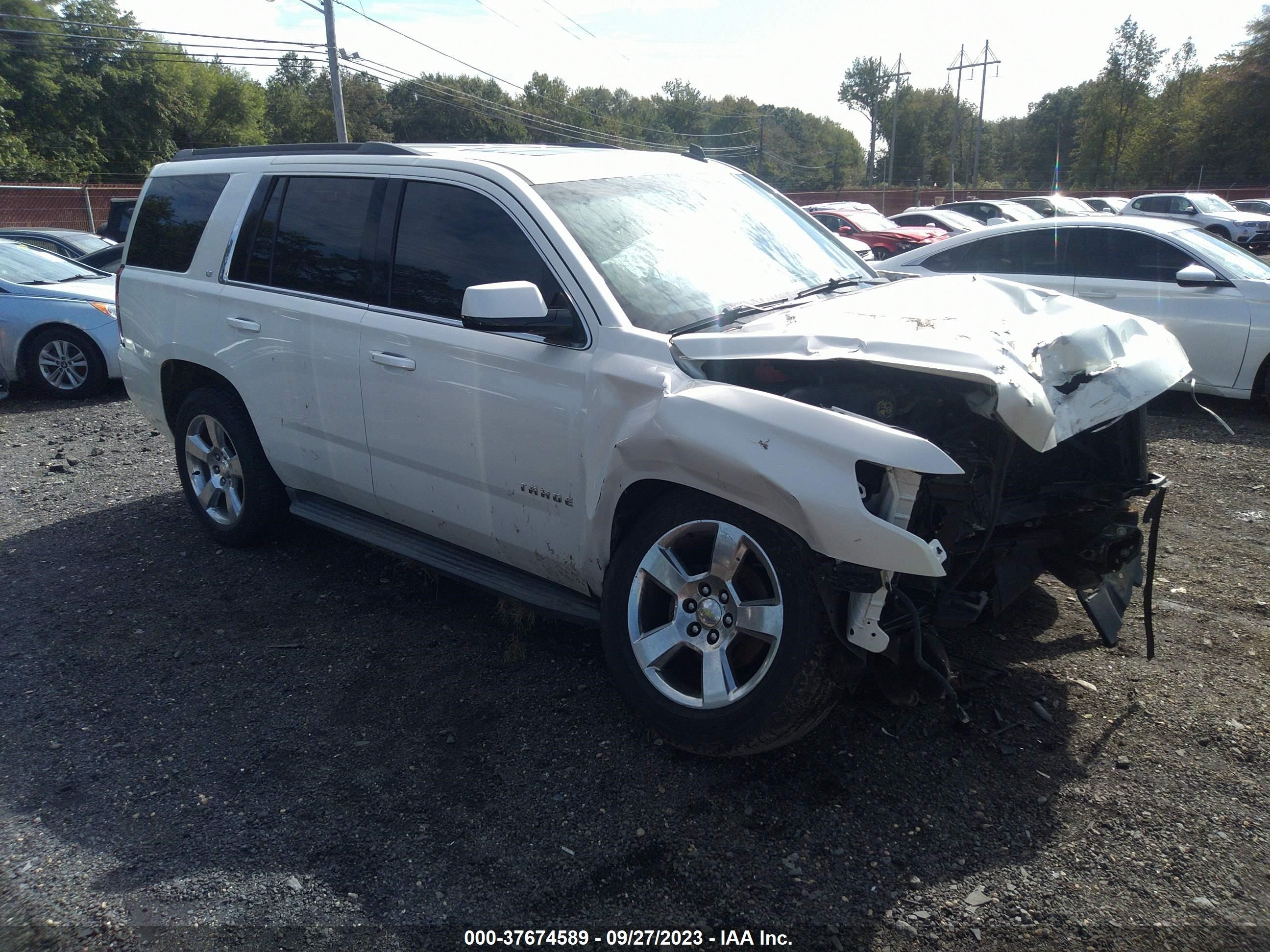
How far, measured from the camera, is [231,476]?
16.7ft

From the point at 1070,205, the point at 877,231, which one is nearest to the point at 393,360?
the point at 877,231

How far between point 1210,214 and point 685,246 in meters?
29.1

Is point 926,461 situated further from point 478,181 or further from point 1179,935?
point 478,181

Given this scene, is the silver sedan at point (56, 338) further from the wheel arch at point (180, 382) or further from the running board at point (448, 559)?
the running board at point (448, 559)

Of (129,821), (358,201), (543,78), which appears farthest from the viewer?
(543,78)

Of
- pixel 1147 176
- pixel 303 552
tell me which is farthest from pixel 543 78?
pixel 303 552

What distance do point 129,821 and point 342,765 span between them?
67 cm

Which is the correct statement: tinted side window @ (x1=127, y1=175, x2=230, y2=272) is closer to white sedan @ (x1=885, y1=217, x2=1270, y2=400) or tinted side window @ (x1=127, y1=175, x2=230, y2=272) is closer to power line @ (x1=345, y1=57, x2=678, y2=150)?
white sedan @ (x1=885, y1=217, x2=1270, y2=400)

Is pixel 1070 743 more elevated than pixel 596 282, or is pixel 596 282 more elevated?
pixel 596 282

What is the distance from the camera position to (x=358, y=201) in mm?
4227

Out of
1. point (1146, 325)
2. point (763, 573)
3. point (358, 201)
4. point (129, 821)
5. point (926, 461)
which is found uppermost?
point (358, 201)

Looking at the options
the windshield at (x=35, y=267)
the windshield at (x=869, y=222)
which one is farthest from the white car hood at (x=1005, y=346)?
the windshield at (x=869, y=222)

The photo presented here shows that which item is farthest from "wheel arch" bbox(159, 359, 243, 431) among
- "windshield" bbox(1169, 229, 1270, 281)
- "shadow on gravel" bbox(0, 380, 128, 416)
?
"windshield" bbox(1169, 229, 1270, 281)

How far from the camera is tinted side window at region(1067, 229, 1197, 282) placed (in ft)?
25.6
